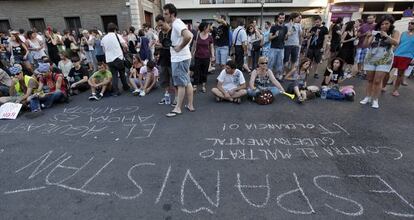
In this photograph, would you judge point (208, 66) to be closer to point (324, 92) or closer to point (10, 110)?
point (324, 92)

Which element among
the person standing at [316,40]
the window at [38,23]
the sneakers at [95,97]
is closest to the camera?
the sneakers at [95,97]

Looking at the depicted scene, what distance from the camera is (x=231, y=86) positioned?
18.3 feet

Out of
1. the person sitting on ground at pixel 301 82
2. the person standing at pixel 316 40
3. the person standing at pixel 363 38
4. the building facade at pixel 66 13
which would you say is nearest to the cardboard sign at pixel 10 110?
the person sitting on ground at pixel 301 82

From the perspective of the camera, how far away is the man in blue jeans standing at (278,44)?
6824mm

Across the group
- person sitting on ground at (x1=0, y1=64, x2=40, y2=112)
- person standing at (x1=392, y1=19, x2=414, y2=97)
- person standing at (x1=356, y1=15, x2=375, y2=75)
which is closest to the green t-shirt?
person sitting on ground at (x1=0, y1=64, x2=40, y2=112)

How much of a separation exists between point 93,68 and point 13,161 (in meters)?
7.44

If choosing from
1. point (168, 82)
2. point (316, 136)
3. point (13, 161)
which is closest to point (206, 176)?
point (316, 136)

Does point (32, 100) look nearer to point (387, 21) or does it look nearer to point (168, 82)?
point (168, 82)

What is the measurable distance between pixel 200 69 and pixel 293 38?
2.89 m

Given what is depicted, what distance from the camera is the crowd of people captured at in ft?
15.8

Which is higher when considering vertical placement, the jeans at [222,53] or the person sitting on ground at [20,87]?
the jeans at [222,53]

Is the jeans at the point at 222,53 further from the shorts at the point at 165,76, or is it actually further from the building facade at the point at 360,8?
the building facade at the point at 360,8

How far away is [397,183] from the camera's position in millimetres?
2674

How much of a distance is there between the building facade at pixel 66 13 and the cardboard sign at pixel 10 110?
1293 centimetres
